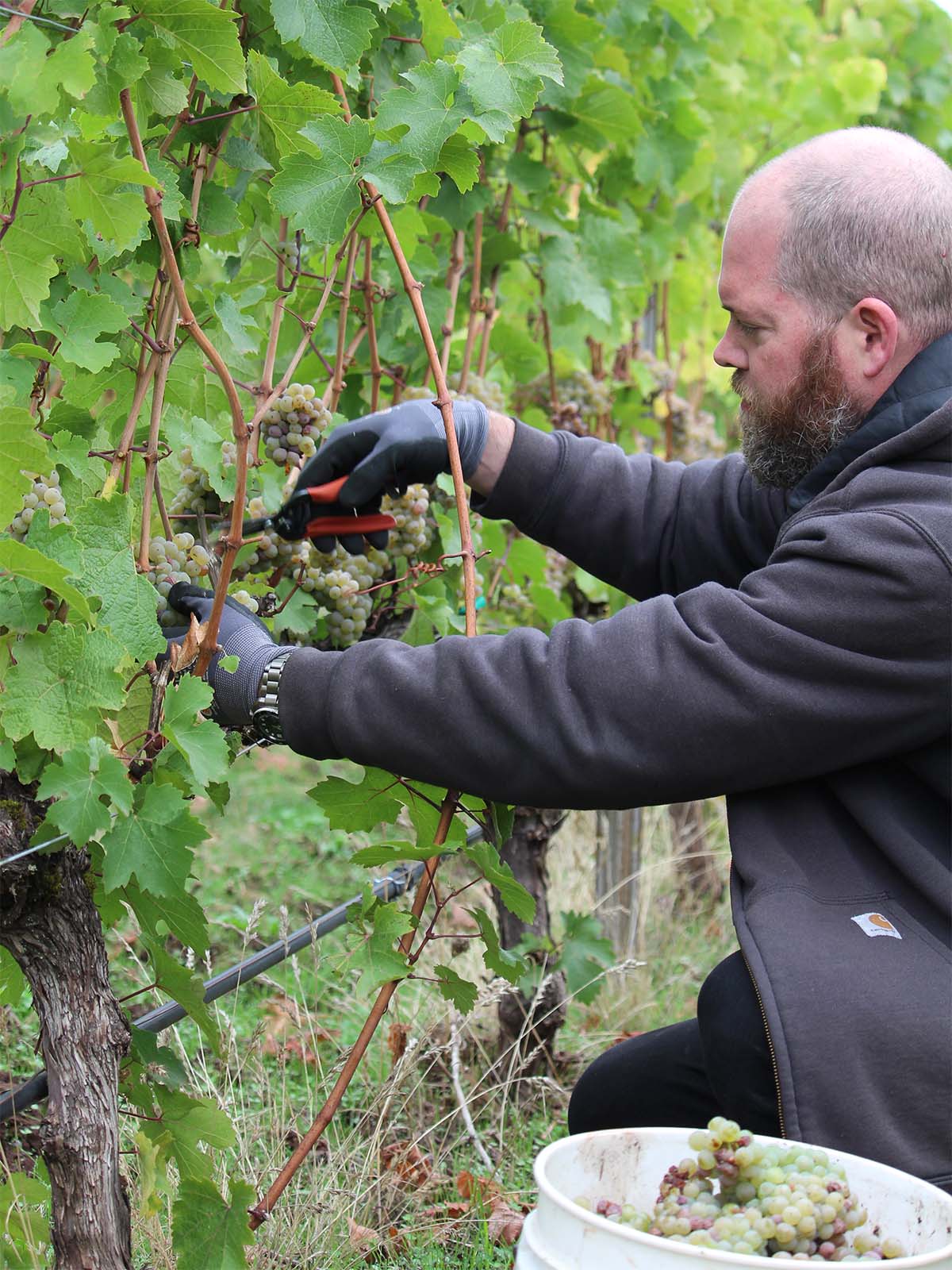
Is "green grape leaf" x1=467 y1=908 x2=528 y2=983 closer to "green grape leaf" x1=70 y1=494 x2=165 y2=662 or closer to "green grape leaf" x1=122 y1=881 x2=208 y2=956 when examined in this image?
"green grape leaf" x1=122 y1=881 x2=208 y2=956

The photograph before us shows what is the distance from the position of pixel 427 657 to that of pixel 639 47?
2.59 metres

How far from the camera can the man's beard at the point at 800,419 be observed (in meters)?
2.18

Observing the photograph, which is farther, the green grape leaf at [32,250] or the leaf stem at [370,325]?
the leaf stem at [370,325]

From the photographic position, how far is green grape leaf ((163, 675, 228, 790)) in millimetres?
1598

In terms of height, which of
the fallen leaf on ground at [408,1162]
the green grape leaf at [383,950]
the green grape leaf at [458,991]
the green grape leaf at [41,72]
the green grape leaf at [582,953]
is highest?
the green grape leaf at [41,72]

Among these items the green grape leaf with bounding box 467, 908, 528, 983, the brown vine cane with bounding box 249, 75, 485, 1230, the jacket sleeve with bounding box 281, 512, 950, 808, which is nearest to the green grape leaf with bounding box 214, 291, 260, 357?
the brown vine cane with bounding box 249, 75, 485, 1230

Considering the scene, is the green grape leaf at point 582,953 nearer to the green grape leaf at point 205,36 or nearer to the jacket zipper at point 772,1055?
the jacket zipper at point 772,1055

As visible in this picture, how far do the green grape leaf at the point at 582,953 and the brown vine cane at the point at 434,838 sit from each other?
119 centimetres

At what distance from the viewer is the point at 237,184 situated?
2156 mm

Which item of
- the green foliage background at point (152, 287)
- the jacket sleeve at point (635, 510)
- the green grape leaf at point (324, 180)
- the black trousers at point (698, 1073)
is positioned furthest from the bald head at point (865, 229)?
the black trousers at point (698, 1073)

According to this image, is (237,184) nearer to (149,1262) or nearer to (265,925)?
(149,1262)

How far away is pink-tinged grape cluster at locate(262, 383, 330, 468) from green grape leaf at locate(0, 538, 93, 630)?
0.74 m

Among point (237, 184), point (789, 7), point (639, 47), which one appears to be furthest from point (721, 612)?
point (789, 7)

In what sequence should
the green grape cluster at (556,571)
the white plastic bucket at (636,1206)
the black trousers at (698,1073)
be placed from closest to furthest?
the white plastic bucket at (636,1206) → the black trousers at (698,1073) → the green grape cluster at (556,571)
